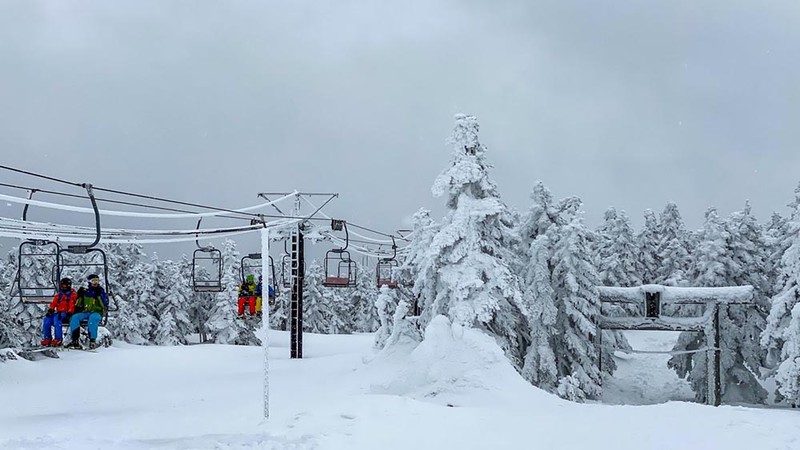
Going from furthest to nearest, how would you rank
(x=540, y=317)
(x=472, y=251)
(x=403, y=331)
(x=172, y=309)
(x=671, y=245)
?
1. (x=671, y=245)
2. (x=172, y=309)
3. (x=540, y=317)
4. (x=403, y=331)
5. (x=472, y=251)

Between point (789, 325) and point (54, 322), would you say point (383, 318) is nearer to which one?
point (789, 325)

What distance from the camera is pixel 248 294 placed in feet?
81.9

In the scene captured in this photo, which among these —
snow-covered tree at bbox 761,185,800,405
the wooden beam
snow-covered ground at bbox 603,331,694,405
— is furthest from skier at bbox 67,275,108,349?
snow-covered ground at bbox 603,331,694,405

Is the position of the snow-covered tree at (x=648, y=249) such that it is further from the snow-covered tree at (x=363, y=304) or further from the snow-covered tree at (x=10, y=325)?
the snow-covered tree at (x=10, y=325)

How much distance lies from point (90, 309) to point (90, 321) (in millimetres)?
315

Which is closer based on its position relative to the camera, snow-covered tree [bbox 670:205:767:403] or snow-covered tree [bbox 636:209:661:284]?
snow-covered tree [bbox 670:205:767:403]

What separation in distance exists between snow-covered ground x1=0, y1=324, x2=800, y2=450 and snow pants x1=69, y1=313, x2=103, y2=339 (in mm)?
2273

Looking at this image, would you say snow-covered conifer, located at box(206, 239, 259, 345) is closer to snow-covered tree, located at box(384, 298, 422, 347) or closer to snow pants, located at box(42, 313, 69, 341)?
snow-covered tree, located at box(384, 298, 422, 347)

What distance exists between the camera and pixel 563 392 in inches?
1144

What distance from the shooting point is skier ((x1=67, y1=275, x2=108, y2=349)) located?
16438 mm

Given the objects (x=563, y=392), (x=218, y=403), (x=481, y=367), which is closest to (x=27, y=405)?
(x=218, y=403)

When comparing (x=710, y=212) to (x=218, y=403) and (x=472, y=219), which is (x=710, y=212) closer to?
(x=472, y=219)

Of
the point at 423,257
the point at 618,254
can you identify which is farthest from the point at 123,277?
the point at 618,254

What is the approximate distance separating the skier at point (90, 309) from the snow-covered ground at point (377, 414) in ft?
7.28
